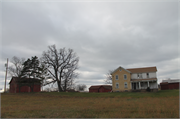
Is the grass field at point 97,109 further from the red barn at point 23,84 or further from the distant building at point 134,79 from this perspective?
the red barn at point 23,84

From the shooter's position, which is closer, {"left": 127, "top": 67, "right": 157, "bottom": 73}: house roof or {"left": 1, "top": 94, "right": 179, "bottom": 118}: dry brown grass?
{"left": 1, "top": 94, "right": 179, "bottom": 118}: dry brown grass

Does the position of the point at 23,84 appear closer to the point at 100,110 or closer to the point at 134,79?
the point at 134,79

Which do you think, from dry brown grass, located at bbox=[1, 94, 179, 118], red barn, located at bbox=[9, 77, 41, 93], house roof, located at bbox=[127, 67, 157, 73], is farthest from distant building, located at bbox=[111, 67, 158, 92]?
dry brown grass, located at bbox=[1, 94, 179, 118]

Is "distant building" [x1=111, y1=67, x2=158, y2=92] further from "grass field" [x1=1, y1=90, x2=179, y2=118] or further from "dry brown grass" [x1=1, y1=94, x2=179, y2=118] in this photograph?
"dry brown grass" [x1=1, y1=94, x2=179, y2=118]

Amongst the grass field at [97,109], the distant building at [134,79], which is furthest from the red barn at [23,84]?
the grass field at [97,109]

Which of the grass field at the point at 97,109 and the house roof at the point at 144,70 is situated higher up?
Result: the house roof at the point at 144,70

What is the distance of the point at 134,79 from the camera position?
45.8 m

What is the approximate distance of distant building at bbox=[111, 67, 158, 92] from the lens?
44.2 m

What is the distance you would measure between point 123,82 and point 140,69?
6.84 meters

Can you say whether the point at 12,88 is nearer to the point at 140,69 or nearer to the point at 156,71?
the point at 140,69

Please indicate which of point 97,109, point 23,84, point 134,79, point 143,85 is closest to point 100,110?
point 97,109

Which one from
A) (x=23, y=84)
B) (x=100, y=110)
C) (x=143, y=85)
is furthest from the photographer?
(x=23, y=84)

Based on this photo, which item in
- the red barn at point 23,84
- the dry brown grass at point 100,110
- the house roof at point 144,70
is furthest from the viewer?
the red barn at point 23,84

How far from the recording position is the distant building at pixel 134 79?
44188 millimetres
